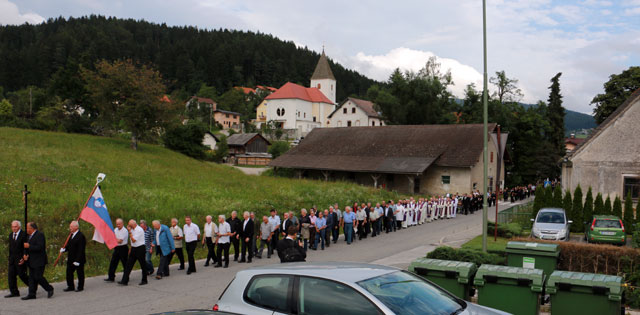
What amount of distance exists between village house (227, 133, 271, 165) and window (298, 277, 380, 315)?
210ft

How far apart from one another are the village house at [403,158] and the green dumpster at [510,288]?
30.5 metres

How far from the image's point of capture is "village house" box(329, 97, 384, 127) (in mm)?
99938

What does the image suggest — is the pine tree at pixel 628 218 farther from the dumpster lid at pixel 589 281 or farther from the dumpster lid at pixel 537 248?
the dumpster lid at pixel 589 281

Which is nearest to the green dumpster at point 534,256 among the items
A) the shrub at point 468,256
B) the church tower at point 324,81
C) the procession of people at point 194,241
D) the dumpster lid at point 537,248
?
the dumpster lid at point 537,248

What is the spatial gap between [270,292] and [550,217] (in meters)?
19.2

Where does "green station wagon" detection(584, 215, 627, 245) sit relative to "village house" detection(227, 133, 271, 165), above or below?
below

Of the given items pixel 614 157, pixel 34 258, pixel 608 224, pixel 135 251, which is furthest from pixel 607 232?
pixel 34 258

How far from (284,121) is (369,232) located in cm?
9018

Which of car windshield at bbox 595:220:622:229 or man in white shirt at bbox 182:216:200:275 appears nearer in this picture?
man in white shirt at bbox 182:216:200:275

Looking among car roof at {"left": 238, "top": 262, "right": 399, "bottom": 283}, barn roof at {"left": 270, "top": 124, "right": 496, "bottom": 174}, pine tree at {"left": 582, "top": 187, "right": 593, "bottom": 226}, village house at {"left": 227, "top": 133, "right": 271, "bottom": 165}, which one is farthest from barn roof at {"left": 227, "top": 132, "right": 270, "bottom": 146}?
car roof at {"left": 238, "top": 262, "right": 399, "bottom": 283}

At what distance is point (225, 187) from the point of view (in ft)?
94.4

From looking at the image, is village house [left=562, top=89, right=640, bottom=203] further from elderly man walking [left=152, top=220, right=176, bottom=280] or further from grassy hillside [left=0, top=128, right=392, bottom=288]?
elderly man walking [left=152, top=220, right=176, bottom=280]

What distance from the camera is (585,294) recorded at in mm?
7941

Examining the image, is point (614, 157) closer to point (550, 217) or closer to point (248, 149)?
point (550, 217)
